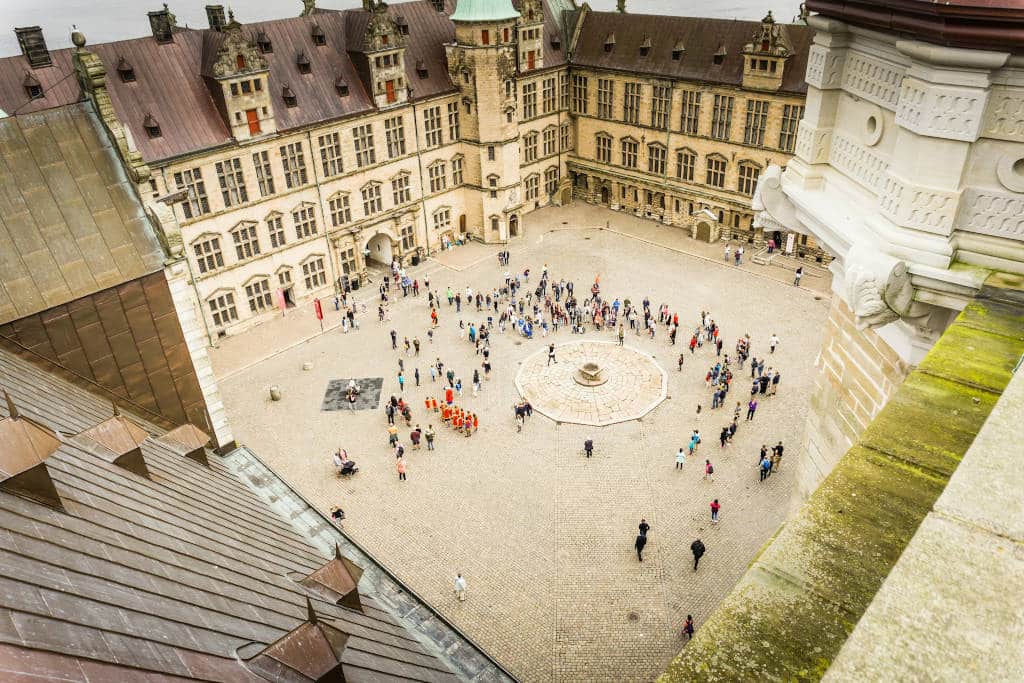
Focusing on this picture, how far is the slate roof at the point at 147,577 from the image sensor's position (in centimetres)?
640

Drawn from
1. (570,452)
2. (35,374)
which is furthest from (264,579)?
(570,452)

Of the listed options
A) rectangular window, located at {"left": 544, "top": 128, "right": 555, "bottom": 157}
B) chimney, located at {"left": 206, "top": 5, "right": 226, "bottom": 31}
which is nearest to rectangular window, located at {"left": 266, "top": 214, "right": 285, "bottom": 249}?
chimney, located at {"left": 206, "top": 5, "right": 226, "bottom": 31}

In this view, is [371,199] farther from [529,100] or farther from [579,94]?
[579,94]

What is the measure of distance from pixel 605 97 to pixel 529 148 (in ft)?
21.0

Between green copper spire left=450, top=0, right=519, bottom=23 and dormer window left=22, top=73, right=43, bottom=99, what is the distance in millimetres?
22252

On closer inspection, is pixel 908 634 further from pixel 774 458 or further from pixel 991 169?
pixel 774 458

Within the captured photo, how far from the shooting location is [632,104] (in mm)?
49844

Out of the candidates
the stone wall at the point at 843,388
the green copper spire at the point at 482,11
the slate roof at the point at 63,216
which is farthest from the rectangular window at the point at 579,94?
the stone wall at the point at 843,388

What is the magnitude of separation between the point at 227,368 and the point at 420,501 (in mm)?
14564

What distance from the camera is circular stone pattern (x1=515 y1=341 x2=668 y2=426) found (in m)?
31.9

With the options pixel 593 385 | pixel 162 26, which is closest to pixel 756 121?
pixel 593 385

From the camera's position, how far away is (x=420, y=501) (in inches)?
1075

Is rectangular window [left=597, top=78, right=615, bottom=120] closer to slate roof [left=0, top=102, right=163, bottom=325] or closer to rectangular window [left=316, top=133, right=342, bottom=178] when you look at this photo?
rectangular window [left=316, top=133, right=342, bottom=178]

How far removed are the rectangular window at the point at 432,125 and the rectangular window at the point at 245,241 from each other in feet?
42.2
